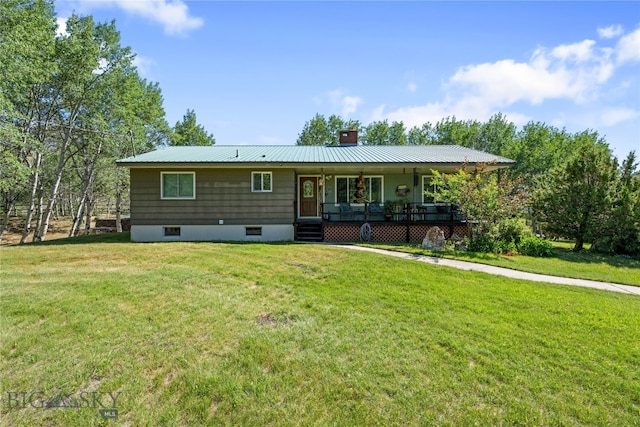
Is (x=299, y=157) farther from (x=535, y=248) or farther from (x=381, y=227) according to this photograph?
(x=535, y=248)

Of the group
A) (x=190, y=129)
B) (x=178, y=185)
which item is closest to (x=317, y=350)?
(x=178, y=185)

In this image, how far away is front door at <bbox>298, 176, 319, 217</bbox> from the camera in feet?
46.1

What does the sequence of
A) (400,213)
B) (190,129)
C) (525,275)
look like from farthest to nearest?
(190,129) < (400,213) < (525,275)

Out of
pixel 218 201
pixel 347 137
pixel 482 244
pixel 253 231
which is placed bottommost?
pixel 482 244

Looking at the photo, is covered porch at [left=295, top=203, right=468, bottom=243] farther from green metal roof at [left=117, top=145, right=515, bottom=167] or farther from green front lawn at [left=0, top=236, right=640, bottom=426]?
green front lawn at [left=0, top=236, right=640, bottom=426]

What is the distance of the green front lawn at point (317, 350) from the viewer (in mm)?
2980

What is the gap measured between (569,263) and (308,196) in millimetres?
9723

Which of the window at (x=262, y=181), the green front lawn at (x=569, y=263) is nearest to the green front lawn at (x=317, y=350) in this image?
the green front lawn at (x=569, y=263)

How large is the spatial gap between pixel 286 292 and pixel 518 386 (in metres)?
3.70

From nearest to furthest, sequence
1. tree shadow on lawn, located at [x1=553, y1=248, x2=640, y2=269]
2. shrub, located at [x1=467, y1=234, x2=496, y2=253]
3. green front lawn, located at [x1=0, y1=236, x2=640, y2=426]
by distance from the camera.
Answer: green front lawn, located at [x1=0, y1=236, x2=640, y2=426], tree shadow on lawn, located at [x1=553, y1=248, x2=640, y2=269], shrub, located at [x1=467, y1=234, x2=496, y2=253]

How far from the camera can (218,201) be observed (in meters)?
12.3

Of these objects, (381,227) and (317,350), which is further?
(381,227)

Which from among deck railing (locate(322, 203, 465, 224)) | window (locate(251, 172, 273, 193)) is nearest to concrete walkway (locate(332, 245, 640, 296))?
deck railing (locate(322, 203, 465, 224))

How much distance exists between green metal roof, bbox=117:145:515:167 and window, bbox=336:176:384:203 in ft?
3.65
